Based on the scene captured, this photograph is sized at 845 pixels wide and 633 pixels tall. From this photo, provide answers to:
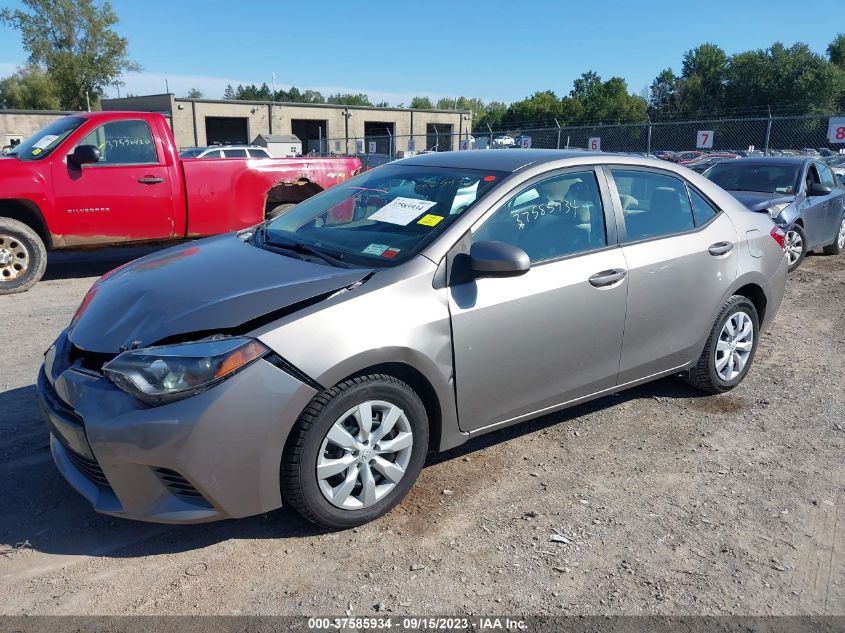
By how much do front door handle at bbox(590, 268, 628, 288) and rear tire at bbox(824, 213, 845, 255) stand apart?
28.6 ft

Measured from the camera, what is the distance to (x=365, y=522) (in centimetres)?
319

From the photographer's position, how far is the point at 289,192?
9250 millimetres

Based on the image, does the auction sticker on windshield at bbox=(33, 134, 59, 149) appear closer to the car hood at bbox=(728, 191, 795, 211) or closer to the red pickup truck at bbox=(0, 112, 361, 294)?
the red pickup truck at bbox=(0, 112, 361, 294)

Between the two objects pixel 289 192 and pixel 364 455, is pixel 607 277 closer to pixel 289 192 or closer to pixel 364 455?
A: pixel 364 455

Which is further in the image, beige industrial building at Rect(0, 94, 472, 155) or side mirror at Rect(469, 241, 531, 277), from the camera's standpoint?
beige industrial building at Rect(0, 94, 472, 155)

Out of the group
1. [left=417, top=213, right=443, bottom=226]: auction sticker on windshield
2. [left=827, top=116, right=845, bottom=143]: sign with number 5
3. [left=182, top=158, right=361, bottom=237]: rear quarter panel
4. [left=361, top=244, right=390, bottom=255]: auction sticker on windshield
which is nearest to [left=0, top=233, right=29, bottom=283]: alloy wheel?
[left=182, top=158, right=361, bottom=237]: rear quarter panel

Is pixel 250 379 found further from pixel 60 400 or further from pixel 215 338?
pixel 60 400

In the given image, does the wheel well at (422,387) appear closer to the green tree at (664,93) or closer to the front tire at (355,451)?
the front tire at (355,451)

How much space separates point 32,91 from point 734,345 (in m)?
73.7

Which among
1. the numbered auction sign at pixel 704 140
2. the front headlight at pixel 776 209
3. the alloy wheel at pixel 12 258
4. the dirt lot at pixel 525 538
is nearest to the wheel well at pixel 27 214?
the alloy wheel at pixel 12 258

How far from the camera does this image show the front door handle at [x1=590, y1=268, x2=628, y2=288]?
3.80 meters

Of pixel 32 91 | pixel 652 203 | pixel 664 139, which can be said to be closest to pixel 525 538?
pixel 652 203

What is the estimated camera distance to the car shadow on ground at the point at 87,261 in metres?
8.77

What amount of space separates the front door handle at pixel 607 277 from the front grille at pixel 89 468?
263cm
